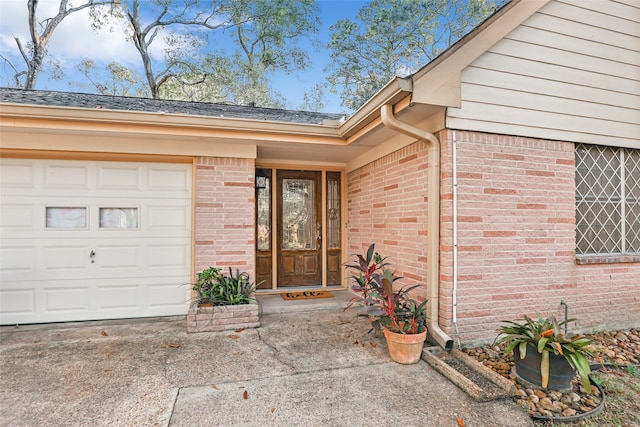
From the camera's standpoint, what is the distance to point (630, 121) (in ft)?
13.3

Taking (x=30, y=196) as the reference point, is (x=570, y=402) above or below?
below

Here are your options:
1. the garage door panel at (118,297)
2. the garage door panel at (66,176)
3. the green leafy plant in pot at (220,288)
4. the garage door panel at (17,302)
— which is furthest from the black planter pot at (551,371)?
the garage door panel at (17,302)

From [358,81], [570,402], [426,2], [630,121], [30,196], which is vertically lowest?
[570,402]

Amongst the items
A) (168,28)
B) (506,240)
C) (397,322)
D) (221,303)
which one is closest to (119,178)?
(221,303)

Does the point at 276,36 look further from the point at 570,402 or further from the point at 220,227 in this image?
the point at 570,402

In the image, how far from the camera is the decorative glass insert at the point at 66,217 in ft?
13.8

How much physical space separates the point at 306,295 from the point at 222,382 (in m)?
2.71

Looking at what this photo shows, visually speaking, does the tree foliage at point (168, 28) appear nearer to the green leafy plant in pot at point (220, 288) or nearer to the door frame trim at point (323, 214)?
the door frame trim at point (323, 214)

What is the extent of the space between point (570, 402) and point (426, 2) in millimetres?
14979

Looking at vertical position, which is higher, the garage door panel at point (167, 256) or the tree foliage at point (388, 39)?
the tree foliage at point (388, 39)

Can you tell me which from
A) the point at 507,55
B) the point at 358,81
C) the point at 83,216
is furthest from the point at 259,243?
the point at 358,81

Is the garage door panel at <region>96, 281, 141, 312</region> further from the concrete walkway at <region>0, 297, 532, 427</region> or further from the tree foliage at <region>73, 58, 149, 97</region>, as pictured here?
the tree foliage at <region>73, 58, 149, 97</region>

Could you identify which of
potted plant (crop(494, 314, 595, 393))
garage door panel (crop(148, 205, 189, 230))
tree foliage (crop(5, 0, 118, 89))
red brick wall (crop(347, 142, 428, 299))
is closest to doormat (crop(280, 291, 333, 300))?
red brick wall (crop(347, 142, 428, 299))

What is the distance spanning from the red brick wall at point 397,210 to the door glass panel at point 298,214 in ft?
2.92
